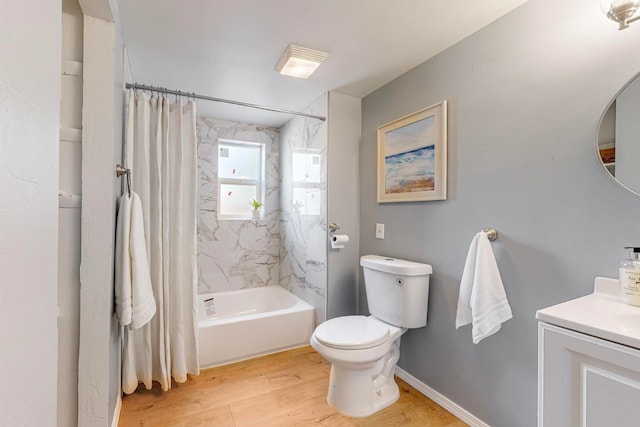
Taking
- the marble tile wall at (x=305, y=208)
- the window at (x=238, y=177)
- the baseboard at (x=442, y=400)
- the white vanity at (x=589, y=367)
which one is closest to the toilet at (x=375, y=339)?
the baseboard at (x=442, y=400)

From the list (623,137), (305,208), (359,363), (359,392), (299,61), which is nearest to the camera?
(623,137)

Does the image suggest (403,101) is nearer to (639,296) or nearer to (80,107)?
(639,296)

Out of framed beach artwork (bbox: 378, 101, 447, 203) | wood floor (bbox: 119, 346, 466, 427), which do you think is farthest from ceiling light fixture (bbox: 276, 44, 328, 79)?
wood floor (bbox: 119, 346, 466, 427)

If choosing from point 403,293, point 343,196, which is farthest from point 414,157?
point 403,293

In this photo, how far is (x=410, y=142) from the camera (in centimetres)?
200

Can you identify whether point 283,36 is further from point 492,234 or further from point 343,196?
point 492,234

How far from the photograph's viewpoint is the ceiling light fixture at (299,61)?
178 cm

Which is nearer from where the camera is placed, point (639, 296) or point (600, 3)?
point (639, 296)

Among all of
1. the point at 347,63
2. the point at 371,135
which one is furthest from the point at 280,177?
the point at 347,63

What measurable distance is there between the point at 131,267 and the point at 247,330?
1104 millimetres

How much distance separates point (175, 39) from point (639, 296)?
2359 mm

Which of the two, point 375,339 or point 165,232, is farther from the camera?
point 165,232

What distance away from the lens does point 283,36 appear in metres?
1.67

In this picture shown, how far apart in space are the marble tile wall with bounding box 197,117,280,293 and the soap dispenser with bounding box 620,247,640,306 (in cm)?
278
